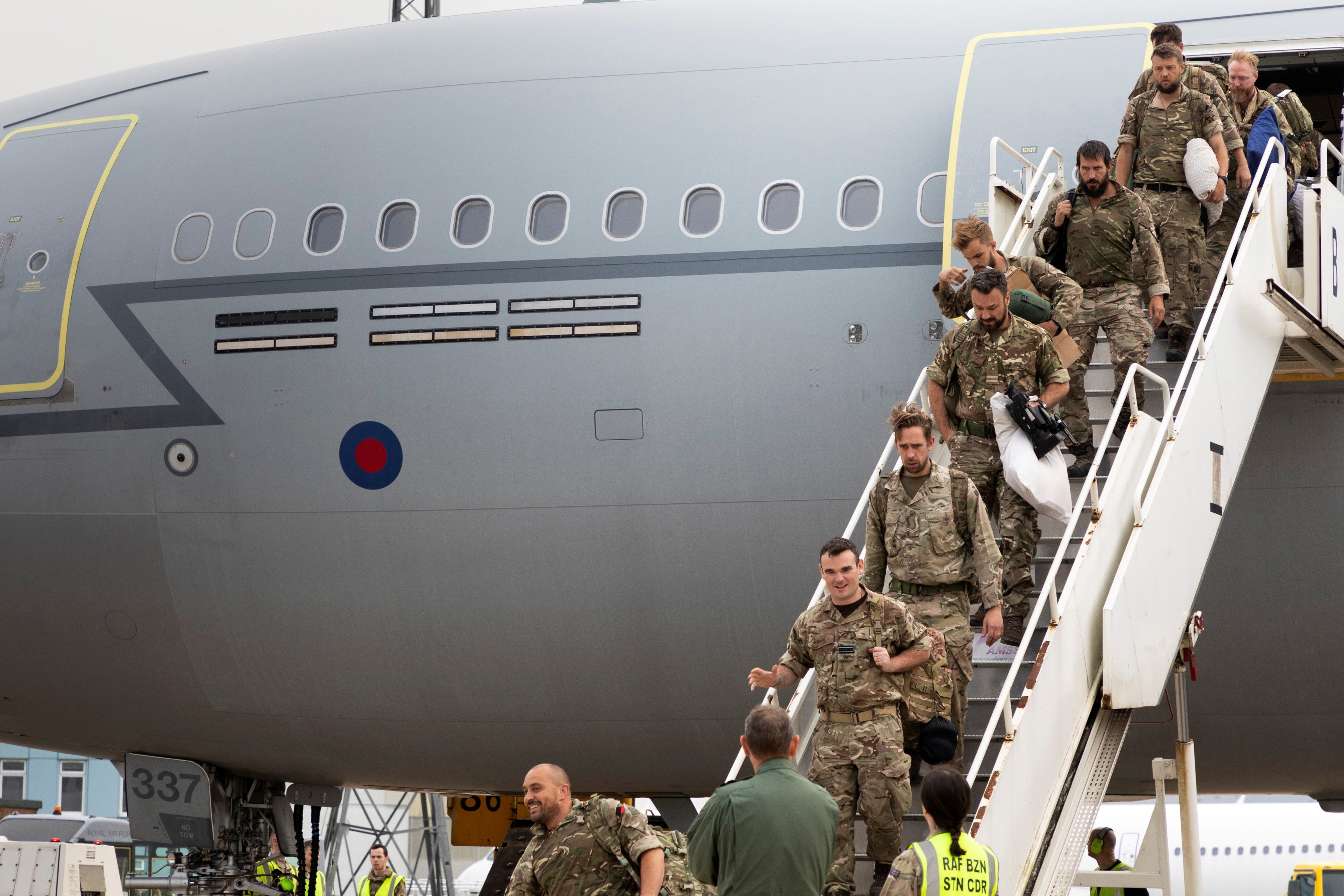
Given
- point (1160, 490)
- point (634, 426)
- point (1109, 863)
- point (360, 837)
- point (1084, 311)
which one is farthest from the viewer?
point (360, 837)

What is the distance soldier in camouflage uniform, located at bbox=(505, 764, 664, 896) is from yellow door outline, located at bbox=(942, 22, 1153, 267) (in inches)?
164

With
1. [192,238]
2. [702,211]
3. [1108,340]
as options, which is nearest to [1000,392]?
[1108,340]

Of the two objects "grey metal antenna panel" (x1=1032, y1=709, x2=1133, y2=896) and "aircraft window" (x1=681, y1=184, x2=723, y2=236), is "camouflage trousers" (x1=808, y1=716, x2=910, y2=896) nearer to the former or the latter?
"grey metal antenna panel" (x1=1032, y1=709, x2=1133, y2=896)

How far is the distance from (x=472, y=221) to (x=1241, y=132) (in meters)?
4.44

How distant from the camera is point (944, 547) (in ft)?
19.2

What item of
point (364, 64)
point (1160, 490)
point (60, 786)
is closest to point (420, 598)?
point (364, 64)

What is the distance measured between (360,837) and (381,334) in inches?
2031

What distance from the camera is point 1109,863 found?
1197cm

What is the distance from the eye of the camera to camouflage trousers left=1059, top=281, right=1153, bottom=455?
23.0ft

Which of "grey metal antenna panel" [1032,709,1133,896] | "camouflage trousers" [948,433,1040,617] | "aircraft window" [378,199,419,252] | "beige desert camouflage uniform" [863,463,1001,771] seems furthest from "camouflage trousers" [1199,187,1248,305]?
"aircraft window" [378,199,419,252]

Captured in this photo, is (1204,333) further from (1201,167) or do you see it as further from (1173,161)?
(1173,161)

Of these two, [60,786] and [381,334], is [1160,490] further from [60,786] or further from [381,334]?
[60,786]

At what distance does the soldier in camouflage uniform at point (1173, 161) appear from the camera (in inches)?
299

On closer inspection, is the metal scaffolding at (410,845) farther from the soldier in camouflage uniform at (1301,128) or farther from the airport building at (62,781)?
the airport building at (62,781)
